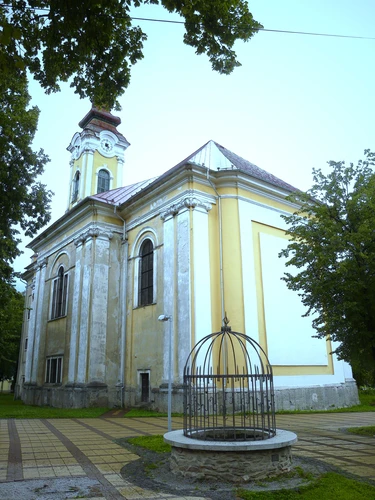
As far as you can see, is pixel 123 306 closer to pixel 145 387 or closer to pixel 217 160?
pixel 145 387

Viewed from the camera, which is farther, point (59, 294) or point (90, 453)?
point (59, 294)

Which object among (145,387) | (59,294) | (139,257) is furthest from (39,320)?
(145,387)

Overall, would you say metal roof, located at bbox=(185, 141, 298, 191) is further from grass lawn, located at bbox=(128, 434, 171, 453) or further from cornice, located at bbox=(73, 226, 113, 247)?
grass lawn, located at bbox=(128, 434, 171, 453)

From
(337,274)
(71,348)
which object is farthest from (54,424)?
(337,274)

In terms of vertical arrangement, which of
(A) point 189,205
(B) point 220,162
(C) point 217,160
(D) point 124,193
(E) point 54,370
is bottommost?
(E) point 54,370

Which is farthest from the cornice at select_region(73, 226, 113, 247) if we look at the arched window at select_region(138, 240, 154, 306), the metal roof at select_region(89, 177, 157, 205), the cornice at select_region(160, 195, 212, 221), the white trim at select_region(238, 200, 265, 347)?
the white trim at select_region(238, 200, 265, 347)

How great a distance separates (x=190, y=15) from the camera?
6.58 meters

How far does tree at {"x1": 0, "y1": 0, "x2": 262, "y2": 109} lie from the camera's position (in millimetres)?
6352

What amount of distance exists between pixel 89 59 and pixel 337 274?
7.66m

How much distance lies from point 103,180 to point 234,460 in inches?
1050

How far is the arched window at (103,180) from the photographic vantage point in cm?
3034

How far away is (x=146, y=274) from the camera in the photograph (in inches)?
794

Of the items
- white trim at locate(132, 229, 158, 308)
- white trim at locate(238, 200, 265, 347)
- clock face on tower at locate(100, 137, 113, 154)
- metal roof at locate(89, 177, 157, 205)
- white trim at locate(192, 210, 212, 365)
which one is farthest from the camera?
clock face on tower at locate(100, 137, 113, 154)

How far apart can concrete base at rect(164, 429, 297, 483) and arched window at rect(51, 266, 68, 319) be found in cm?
1924
